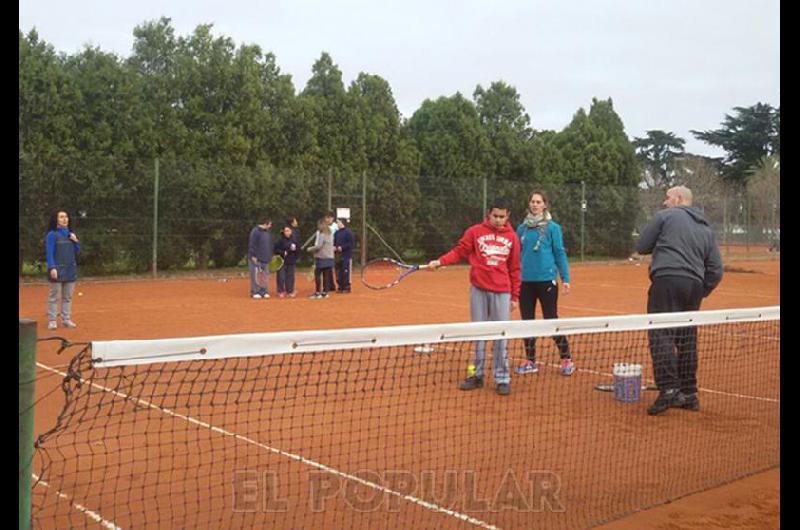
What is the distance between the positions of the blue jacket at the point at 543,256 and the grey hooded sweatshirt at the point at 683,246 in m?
1.25

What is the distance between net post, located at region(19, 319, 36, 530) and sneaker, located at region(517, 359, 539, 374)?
19.5 ft

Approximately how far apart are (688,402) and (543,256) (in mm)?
2095

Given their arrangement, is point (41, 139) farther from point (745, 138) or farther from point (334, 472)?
point (745, 138)

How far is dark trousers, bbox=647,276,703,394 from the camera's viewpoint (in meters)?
6.51

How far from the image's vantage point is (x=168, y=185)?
2119 centimetres

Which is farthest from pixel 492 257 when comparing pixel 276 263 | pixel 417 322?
pixel 276 263

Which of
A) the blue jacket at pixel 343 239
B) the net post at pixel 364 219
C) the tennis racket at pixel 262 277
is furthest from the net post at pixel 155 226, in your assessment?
the net post at pixel 364 219

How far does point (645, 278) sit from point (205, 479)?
20.8 meters

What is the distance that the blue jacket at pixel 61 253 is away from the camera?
1099 centimetres

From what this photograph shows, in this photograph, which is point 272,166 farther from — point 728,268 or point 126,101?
point 728,268

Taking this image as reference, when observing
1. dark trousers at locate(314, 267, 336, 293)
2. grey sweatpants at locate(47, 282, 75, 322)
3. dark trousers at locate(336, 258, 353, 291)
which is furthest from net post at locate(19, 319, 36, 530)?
dark trousers at locate(336, 258, 353, 291)

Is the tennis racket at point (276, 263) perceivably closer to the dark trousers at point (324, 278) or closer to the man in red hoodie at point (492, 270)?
the dark trousers at point (324, 278)

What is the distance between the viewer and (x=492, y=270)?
729cm
